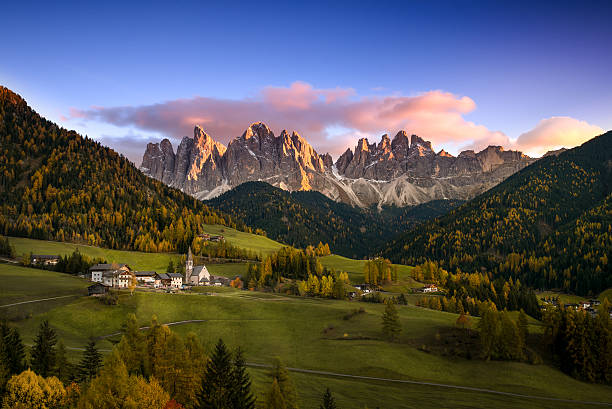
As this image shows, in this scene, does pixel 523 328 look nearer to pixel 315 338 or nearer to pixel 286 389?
pixel 315 338

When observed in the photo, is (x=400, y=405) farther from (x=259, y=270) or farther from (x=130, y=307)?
(x=259, y=270)

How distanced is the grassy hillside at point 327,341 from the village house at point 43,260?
22856 mm

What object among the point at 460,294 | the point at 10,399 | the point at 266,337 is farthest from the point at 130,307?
the point at 460,294

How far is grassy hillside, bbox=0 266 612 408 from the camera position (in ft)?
193

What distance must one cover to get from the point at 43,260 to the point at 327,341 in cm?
10961

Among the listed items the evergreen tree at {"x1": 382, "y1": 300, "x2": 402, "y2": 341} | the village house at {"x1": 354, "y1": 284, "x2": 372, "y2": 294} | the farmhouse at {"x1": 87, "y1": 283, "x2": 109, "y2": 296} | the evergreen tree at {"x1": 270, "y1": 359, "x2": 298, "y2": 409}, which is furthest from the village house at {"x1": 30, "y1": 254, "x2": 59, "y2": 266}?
the evergreen tree at {"x1": 270, "y1": 359, "x2": 298, "y2": 409}

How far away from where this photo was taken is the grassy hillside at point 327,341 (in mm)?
58750

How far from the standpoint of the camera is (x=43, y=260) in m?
140

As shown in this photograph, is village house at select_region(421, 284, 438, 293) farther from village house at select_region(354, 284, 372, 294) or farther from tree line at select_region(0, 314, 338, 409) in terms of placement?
tree line at select_region(0, 314, 338, 409)

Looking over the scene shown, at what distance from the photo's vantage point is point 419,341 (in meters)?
82.1

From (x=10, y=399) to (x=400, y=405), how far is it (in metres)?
42.9

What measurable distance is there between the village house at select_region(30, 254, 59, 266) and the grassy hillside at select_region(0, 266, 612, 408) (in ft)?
75.0

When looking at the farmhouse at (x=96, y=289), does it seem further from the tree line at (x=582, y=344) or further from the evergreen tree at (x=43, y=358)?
the tree line at (x=582, y=344)

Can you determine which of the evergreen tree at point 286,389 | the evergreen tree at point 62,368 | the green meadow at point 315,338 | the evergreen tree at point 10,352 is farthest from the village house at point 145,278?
the evergreen tree at point 286,389
